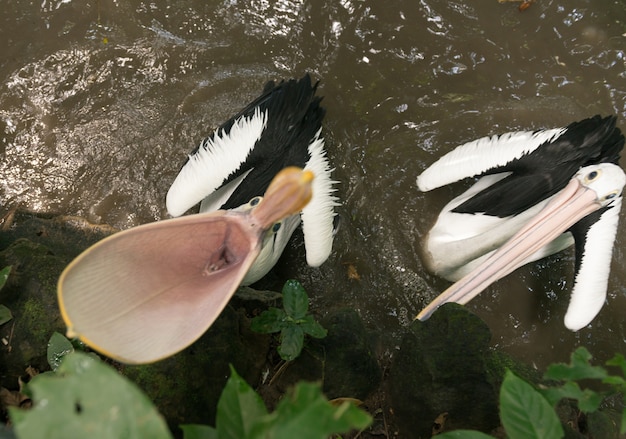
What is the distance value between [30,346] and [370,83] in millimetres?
2012

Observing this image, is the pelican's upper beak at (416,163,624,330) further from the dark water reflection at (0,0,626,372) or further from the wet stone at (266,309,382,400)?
the dark water reflection at (0,0,626,372)

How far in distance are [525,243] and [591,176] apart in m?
0.40

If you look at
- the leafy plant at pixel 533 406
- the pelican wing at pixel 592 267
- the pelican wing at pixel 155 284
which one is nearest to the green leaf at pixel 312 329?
the pelican wing at pixel 155 284

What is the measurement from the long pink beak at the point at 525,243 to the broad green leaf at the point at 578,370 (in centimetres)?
64

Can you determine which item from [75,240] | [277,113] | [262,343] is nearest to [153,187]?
[75,240]

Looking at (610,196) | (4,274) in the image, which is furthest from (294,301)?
(610,196)

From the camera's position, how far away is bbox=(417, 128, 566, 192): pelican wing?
210 cm

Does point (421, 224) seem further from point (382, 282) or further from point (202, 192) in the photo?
point (202, 192)

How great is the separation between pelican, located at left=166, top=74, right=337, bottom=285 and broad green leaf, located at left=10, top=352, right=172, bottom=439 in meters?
1.14

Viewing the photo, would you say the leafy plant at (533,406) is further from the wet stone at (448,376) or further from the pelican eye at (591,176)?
the pelican eye at (591,176)

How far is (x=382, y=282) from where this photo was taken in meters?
Answer: 2.37

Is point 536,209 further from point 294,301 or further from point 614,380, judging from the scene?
point 294,301

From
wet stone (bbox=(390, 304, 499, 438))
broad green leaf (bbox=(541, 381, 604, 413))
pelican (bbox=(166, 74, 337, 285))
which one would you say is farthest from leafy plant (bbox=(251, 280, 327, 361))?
broad green leaf (bbox=(541, 381, 604, 413))

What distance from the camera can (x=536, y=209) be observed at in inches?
83.4
